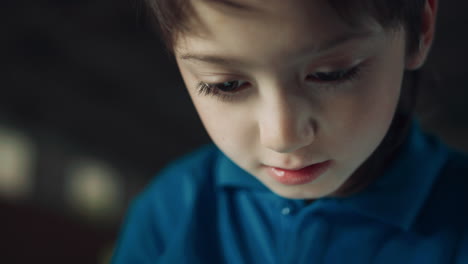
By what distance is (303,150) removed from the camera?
51 cm

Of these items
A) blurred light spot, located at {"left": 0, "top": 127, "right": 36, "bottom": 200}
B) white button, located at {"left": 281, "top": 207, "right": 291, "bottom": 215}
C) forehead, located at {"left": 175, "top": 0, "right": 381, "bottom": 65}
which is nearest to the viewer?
forehead, located at {"left": 175, "top": 0, "right": 381, "bottom": 65}

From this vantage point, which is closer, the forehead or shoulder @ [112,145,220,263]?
the forehead

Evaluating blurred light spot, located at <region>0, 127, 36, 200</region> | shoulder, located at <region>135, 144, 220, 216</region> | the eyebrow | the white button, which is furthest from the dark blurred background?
the eyebrow

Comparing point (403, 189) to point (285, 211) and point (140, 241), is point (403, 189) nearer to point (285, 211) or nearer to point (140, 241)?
point (285, 211)

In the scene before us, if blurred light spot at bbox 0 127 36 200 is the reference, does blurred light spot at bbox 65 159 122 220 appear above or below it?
below

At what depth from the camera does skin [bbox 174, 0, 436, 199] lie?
436 millimetres

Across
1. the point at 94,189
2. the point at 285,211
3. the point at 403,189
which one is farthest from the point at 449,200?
the point at 94,189

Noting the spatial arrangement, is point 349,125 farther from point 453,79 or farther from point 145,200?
point 453,79

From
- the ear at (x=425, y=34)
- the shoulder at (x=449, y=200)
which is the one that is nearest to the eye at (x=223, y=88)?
the ear at (x=425, y=34)

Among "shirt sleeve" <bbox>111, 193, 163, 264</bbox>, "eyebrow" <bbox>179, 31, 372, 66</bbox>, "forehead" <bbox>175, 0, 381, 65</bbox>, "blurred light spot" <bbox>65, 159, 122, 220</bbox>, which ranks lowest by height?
"blurred light spot" <bbox>65, 159, 122, 220</bbox>

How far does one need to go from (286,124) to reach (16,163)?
1.58m

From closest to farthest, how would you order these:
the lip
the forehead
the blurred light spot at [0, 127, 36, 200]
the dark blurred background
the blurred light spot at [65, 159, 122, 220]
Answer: the forehead
the lip
the dark blurred background
the blurred light spot at [0, 127, 36, 200]
the blurred light spot at [65, 159, 122, 220]

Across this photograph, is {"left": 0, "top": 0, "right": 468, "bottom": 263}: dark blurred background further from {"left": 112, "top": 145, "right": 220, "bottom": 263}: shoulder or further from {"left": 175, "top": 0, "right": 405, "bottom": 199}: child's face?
{"left": 175, "top": 0, "right": 405, "bottom": 199}: child's face

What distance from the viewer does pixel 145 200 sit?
78cm
